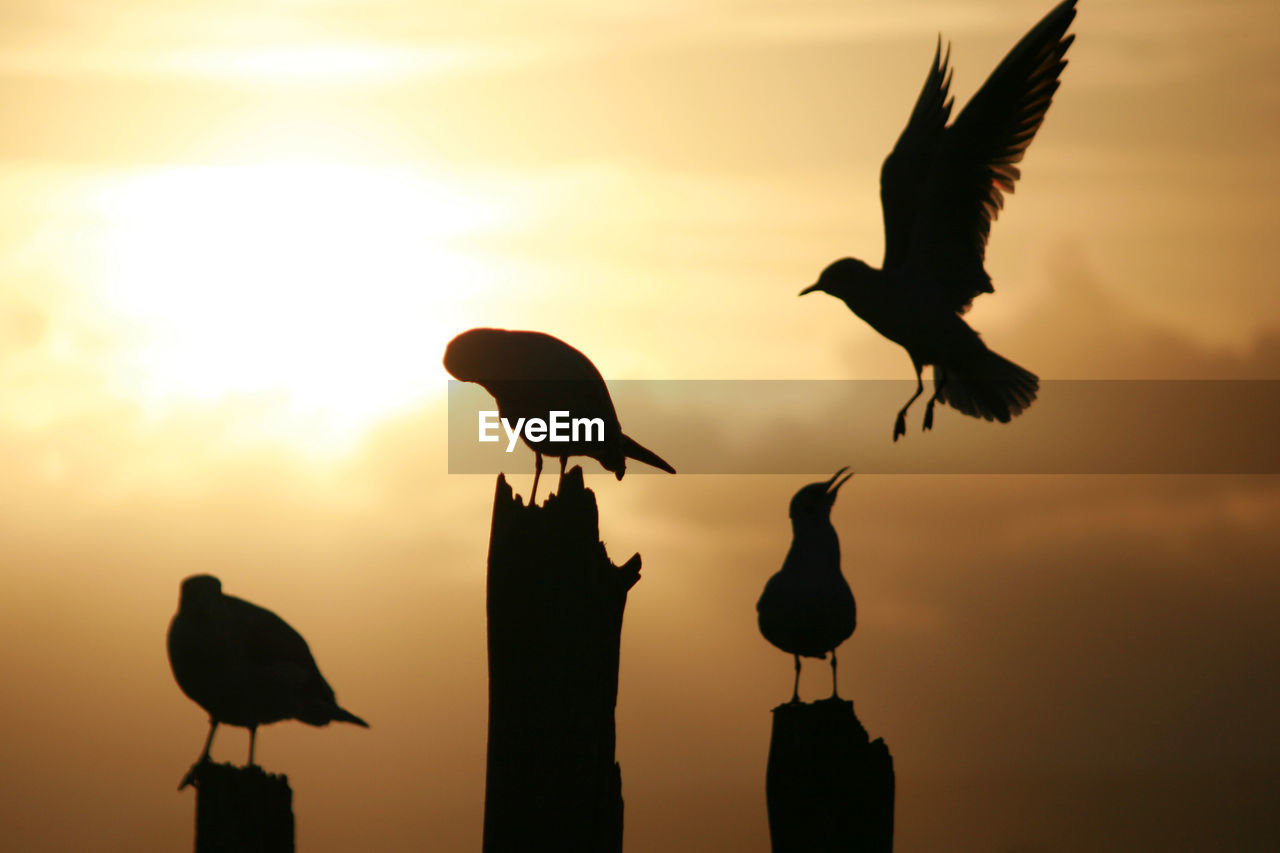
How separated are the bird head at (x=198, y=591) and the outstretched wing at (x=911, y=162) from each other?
5.84 m

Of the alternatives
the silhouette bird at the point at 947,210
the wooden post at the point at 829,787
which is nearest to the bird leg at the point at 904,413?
the silhouette bird at the point at 947,210

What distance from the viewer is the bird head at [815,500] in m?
9.90

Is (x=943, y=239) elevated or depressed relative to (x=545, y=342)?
elevated

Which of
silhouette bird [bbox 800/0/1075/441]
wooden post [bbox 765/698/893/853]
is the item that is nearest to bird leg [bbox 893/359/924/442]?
silhouette bird [bbox 800/0/1075/441]

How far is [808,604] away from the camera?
9.16 meters

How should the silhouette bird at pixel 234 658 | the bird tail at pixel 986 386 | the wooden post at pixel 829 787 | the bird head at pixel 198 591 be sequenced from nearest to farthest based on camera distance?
the wooden post at pixel 829 787 → the silhouette bird at pixel 234 658 → the bird head at pixel 198 591 → the bird tail at pixel 986 386

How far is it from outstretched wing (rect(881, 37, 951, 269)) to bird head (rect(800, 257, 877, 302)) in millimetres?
661

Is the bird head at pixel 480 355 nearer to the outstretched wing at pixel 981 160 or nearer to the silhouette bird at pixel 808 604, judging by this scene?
the silhouette bird at pixel 808 604

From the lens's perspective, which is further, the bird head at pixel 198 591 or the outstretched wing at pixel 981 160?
the outstretched wing at pixel 981 160

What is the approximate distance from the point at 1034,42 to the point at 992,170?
1.10 meters

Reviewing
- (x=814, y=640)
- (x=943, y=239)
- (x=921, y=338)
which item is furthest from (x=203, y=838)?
(x=943, y=239)

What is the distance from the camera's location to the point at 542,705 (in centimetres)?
575

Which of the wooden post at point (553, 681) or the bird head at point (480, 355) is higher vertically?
A: the bird head at point (480, 355)

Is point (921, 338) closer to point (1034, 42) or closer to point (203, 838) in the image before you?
point (1034, 42)
